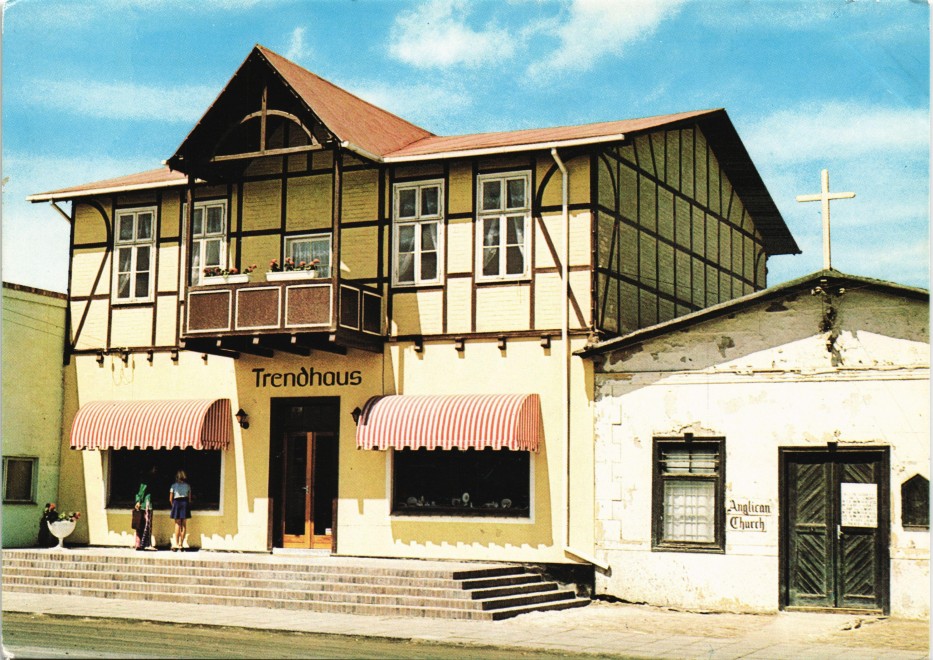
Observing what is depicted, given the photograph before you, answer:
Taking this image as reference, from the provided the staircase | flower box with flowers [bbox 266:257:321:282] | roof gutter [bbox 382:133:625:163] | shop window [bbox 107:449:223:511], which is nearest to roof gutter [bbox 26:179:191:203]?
flower box with flowers [bbox 266:257:321:282]

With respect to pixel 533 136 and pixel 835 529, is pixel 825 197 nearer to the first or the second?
pixel 835 529

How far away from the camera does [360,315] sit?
2159 centimetres

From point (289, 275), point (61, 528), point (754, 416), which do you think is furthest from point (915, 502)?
point (61, 528)

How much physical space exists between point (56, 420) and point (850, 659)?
54.5 ft

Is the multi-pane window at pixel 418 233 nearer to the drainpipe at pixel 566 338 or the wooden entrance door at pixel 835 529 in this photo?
the drainpipe at pixel 566 338

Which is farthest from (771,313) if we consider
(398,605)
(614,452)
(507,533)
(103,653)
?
(103,653)

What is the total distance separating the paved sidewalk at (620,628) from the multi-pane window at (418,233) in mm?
6667

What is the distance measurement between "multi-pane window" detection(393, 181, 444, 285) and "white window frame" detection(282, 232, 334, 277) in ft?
4.47

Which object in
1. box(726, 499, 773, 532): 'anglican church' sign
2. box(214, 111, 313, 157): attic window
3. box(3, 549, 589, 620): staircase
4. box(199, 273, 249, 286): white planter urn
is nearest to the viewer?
box(3, 549, 589, 620): staircase

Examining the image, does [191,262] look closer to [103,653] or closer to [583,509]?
[583,509]

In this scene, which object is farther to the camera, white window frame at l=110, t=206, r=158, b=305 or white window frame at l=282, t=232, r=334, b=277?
white window frame at l=110, t=206, r=158, b=305

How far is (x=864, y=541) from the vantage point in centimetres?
1780

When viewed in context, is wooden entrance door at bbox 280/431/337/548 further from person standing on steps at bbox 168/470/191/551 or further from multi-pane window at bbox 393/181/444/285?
multi-pane window at bbox 393/181/444/285

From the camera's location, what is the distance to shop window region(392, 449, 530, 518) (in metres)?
21.0
